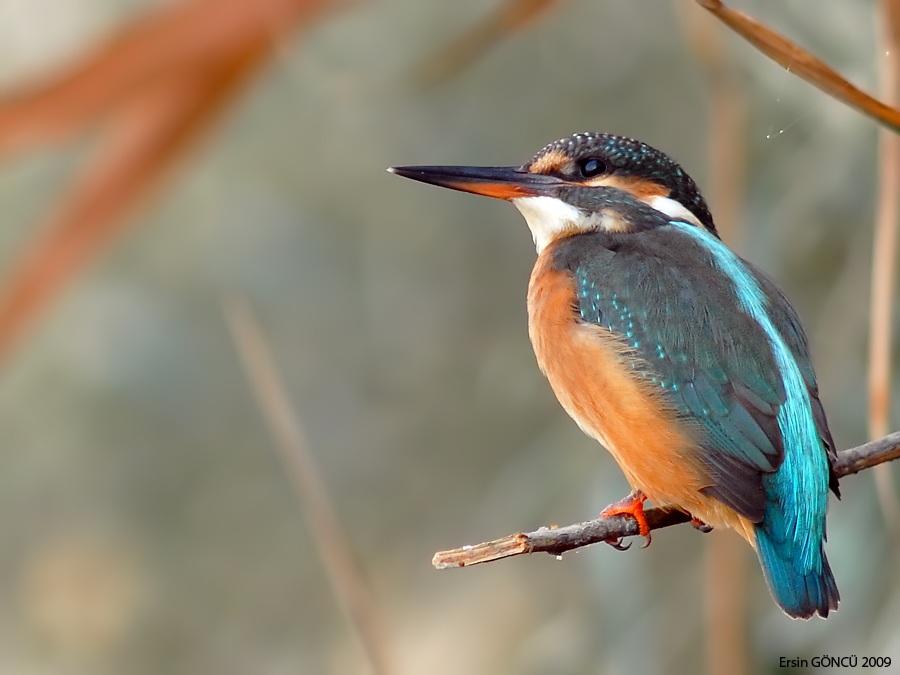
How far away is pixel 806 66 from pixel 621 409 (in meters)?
0.62

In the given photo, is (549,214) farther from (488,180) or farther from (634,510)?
(634,510)

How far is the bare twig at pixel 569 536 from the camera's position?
1.32 metres

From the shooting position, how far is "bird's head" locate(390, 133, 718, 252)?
2.00 meters

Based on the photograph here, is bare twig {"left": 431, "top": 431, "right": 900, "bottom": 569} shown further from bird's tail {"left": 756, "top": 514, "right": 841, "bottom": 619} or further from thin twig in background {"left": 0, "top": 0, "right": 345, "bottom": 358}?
thin twig in background {"left": 0, "top": 0, "right": 345, "bottom": 358}

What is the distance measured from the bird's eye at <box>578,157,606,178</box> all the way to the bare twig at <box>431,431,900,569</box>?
63cm

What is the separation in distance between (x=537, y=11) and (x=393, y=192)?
269cm

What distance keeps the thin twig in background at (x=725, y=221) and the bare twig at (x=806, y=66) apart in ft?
2.27

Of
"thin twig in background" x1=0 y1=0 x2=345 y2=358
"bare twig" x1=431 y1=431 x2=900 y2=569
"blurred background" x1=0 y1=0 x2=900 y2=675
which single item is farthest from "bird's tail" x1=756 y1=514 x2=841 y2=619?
"blurred background" x1=0 y1=0 x2=900 y2=675

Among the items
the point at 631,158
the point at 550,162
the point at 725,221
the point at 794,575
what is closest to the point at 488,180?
the point at 550,162

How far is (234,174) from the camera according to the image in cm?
425

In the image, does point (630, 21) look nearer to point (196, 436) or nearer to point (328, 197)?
point (328, 197)

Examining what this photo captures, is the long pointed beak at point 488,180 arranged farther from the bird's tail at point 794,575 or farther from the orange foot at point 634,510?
the bird's tail at point 794,575

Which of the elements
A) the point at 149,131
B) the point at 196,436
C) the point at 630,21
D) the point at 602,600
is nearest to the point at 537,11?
the point at 149,131

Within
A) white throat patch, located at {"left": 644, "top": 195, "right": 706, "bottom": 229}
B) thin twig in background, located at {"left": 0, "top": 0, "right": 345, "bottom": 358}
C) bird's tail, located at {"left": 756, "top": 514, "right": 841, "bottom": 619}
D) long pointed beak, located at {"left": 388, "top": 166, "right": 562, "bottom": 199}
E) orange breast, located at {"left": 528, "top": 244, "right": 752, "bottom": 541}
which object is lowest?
bird's tail, located at {"left": 756, "top": 514, "right": 841, "bottom": 619}
